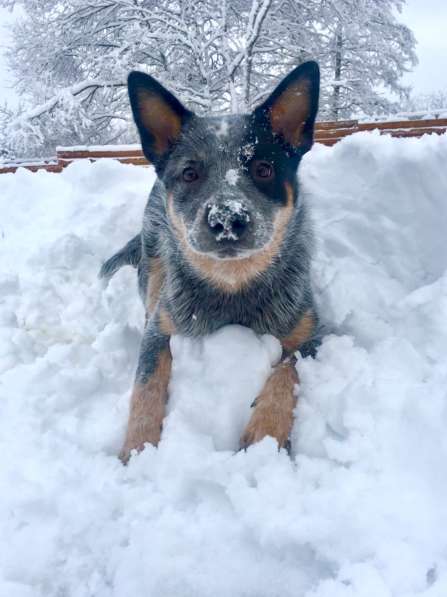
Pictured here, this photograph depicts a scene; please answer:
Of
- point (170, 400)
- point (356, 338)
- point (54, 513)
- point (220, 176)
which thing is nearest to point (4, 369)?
point (170, 400)

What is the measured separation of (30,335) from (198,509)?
5.48 feet

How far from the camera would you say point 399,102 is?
14.5 meters

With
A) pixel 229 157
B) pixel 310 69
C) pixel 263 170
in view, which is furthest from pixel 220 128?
pixel 310 69

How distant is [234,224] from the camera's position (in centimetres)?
213

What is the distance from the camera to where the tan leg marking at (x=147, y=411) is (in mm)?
1969

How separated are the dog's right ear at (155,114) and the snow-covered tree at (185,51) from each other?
912cm

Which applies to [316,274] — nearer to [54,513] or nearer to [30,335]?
[30,335]

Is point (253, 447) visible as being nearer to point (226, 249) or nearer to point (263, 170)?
point (226, 249)

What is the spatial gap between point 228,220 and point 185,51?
11.8 meters

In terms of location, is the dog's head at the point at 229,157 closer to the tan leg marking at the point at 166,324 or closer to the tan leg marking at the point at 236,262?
the tan leg marking at the point at 236,262

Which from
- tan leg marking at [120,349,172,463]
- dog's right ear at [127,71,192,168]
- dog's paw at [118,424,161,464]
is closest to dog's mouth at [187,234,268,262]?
tan leg marking at [120,349,172,463]

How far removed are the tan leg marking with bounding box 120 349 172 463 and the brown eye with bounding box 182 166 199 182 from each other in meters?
0.99

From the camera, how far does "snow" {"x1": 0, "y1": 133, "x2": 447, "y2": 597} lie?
138 centimetres

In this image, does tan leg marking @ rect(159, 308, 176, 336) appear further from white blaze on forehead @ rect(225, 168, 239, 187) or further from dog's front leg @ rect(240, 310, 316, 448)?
white blaze on forehead @ rect(225, 168, 239, 187)
